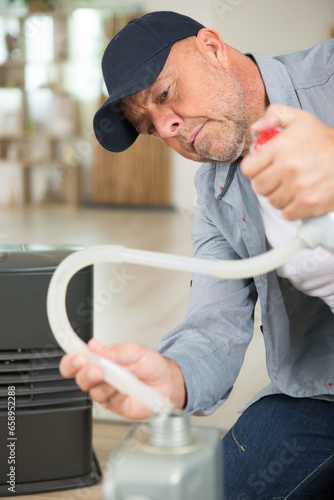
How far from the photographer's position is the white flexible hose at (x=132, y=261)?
0.62 meters

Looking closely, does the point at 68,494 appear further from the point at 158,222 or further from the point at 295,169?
the point at 158,222

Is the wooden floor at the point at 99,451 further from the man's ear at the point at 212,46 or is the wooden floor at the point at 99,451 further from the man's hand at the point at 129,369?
the man's ear at the point at 212,46

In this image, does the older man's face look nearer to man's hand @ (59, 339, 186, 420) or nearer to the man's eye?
the man's eye

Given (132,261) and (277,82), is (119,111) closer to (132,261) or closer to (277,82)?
(277,82)

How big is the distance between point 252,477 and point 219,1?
5820 millimetres

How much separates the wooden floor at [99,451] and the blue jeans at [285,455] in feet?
1.11

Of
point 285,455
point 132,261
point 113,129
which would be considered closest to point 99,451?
point 285,455

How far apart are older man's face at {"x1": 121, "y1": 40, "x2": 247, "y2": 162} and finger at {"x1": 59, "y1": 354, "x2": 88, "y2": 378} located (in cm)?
52

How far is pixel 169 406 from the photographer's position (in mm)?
616

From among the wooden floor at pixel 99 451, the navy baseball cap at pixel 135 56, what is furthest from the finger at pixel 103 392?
Result: the wooden floor at pixel 99 451

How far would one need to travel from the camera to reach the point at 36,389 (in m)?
1.40

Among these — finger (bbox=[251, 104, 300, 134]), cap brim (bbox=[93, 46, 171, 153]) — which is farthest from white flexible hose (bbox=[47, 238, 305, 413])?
cap brim (bbox=[93, 46, 171, 153])

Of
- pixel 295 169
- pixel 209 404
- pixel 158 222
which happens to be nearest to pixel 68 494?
pixel 209 404

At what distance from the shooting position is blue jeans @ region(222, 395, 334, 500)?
1227 millimetres
